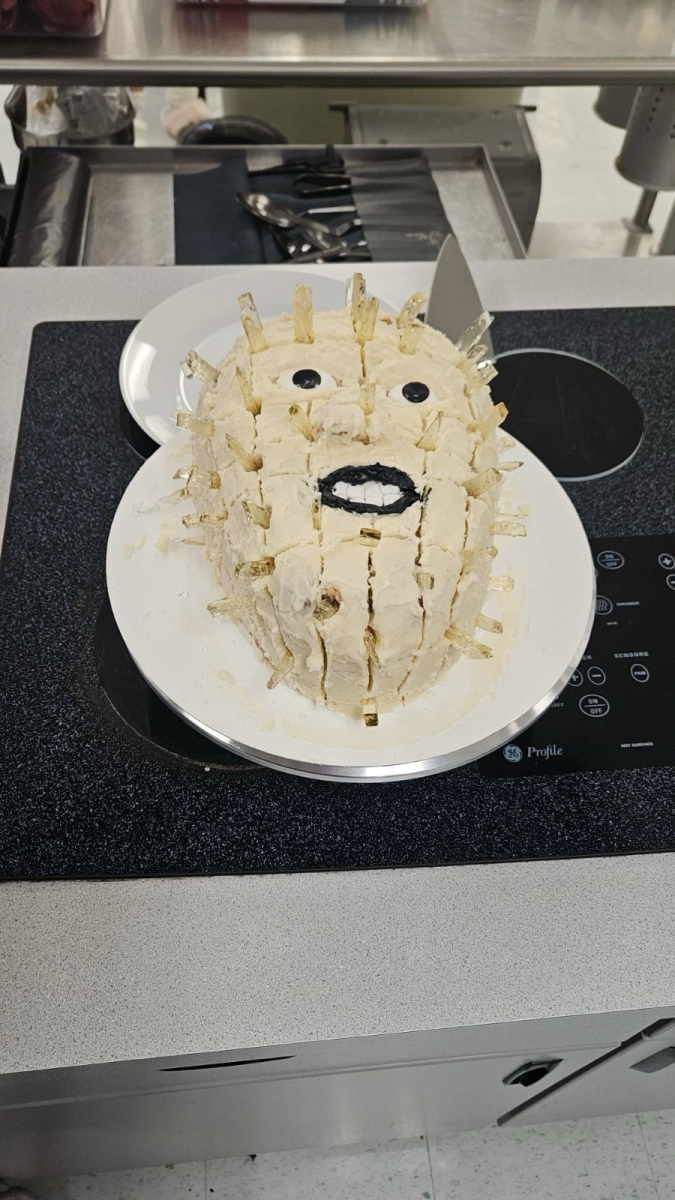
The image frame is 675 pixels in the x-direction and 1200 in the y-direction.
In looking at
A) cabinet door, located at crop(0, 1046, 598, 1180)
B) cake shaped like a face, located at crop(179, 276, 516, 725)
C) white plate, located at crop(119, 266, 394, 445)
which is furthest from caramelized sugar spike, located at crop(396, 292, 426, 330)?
cabinet door, located at crop(0, 1046, 598, 1180)

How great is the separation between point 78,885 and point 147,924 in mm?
57

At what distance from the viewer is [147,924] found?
597 millimetres

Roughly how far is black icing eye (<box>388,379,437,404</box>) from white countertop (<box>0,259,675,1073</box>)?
33 centimetres

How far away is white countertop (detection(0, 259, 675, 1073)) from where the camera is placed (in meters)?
0.56

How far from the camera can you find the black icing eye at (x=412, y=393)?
56 centimetres

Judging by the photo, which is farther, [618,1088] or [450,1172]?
[450,1172]

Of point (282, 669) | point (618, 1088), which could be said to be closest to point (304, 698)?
point (282, 669)

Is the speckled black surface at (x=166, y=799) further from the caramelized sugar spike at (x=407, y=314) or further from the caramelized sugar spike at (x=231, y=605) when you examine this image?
the caramelized sugar spike at (x=407, y=314)

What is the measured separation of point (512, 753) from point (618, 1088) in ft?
1.43

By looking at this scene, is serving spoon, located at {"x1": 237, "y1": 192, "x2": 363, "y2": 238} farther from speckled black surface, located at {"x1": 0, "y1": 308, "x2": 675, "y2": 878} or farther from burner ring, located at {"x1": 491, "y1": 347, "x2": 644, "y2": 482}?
speckled black surface, located at {"x1": 0, "y1": 308, "x2": 675, "y2": 878}

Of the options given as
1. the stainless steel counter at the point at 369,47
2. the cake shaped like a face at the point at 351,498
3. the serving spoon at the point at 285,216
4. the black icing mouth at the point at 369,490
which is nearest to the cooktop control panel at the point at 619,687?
the cake shaped like a face at the point at 351,498

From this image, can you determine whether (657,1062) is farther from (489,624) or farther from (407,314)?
(407,314)

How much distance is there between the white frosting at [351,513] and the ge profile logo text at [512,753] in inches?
5.3

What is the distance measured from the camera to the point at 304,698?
0.58m
